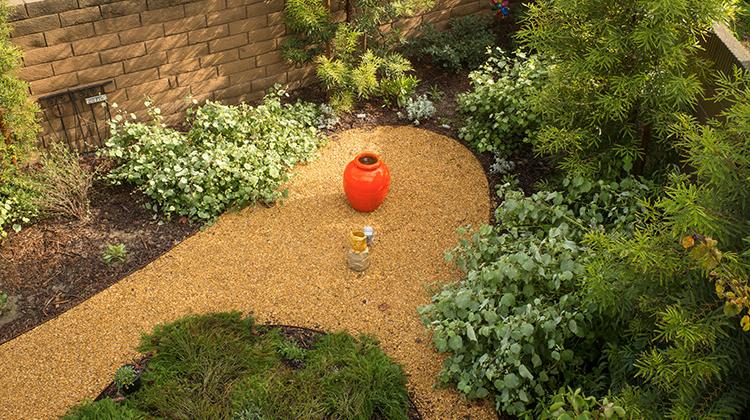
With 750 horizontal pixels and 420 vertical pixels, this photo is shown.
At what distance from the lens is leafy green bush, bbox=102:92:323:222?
5.86 meters

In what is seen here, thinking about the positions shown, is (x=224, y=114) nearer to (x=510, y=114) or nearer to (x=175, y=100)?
(x=175, y=100)

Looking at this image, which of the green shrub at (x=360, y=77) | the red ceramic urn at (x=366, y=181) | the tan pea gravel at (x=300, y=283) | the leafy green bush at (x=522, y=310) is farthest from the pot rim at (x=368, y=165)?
the green shrub at (x=360, y=77)

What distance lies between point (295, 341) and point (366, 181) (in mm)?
1585

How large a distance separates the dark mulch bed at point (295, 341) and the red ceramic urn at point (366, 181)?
141 cm

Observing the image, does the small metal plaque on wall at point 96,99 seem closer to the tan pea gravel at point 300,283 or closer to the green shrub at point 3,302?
the tan pea gravel at point 300,283

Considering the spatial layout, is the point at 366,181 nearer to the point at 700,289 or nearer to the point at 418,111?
the point at 418,111

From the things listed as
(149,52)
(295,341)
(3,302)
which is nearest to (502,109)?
(295,341)

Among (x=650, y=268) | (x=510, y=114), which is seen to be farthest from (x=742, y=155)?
(x=510, y=114)

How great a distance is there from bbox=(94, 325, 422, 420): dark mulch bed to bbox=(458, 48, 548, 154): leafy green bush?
2.75m

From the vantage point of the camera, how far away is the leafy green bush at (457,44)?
8.04 meters

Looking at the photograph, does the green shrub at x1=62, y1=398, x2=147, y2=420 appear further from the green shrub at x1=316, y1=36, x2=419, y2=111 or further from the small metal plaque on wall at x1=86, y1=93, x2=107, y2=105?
Answer: the green shrub at x1=316, y1=36, x2=419, y2=111

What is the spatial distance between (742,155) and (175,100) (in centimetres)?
544

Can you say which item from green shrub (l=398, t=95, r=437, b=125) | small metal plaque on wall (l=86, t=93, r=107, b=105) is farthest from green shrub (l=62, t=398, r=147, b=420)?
green shrub (l=398, t=95, r=437, b=125)

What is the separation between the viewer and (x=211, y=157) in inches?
235
